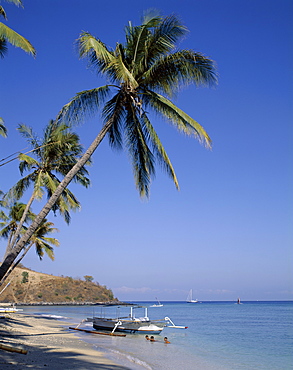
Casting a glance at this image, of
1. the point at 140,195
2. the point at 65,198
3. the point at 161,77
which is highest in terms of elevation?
the point at 161,77

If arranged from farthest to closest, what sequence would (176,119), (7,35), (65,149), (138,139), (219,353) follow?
(219,353)
(65,149)
(138,139)
(176,119)
(7,35)

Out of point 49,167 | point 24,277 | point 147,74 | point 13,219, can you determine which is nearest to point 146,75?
point 147,74

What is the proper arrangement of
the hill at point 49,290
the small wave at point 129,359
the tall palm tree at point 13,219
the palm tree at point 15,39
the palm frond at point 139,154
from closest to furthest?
the palm tree at point 15,39, the palm frond at point 139,154, the small wave at point 129,359, the tall palm tree at point 13,219, the hill at point 49,290

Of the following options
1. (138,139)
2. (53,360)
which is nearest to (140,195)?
(138,139)

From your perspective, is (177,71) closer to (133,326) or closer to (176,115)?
(176,115)

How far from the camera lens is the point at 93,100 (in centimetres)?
1205

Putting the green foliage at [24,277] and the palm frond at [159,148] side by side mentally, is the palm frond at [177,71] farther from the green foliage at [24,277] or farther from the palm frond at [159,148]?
the green foliage at [24,277]

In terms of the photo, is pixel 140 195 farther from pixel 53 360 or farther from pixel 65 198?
pixel 65 198

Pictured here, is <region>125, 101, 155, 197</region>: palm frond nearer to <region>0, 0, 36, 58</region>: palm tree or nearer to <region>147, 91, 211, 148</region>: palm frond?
<region>147, 91, 211, 148</region>: palm frond

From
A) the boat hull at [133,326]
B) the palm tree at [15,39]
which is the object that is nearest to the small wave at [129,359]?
the boat hull at [133,326]

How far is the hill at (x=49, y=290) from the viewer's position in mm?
83438

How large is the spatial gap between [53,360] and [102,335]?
595 inches

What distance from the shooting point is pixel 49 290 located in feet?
297

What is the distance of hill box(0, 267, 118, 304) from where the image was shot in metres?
83.4
